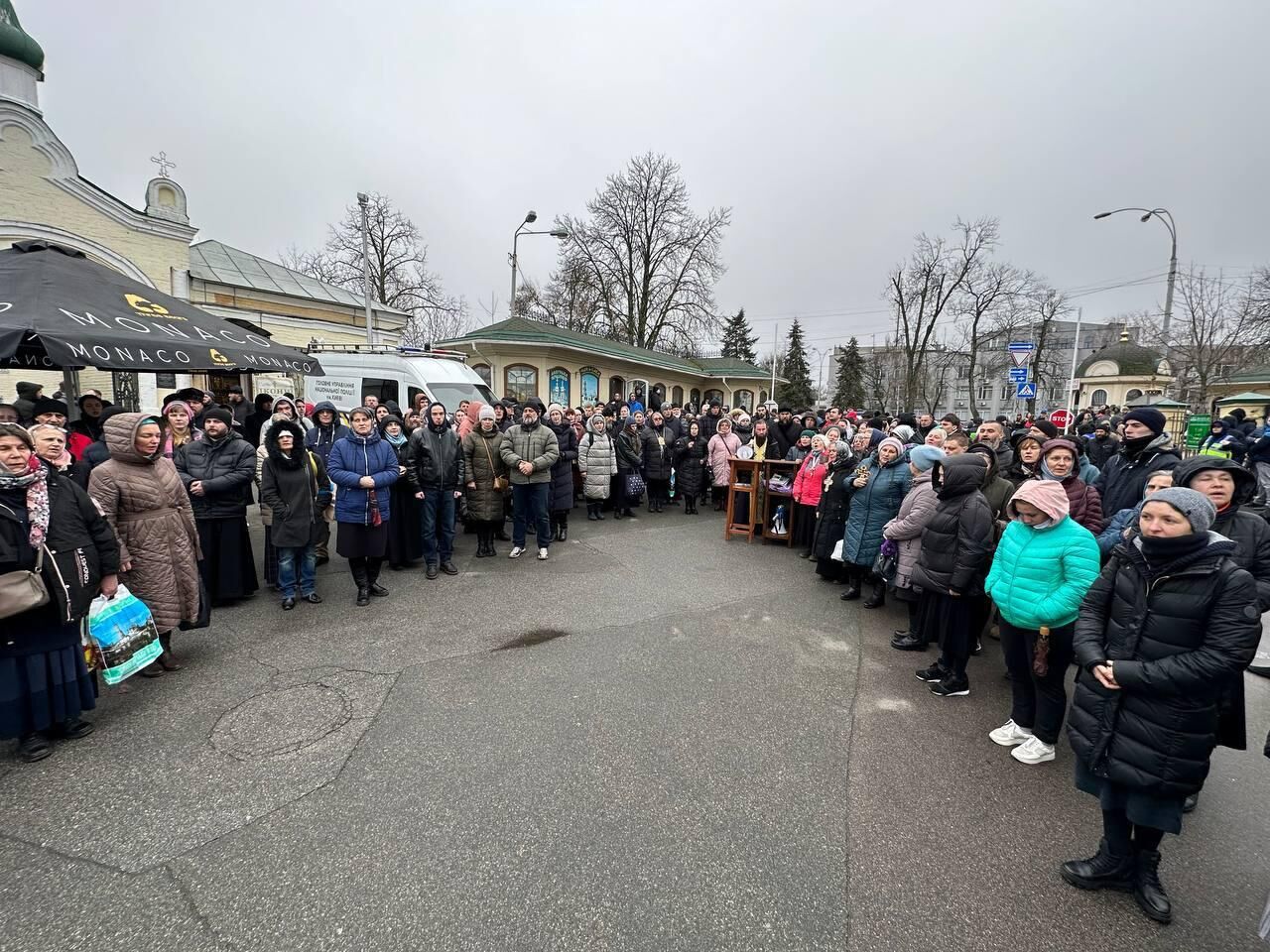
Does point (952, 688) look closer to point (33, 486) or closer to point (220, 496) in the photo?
point (33, 486)

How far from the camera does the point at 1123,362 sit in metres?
39.8

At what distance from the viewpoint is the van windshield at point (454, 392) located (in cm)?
1182

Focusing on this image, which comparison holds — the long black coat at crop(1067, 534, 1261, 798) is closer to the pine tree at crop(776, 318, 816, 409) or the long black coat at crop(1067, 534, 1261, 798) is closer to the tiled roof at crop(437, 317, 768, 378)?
the tiled roof at crop(437, 317, 768, 378)

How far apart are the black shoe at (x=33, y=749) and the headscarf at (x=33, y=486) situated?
117 cm

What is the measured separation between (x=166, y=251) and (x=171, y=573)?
1875 cm

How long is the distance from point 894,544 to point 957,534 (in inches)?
51.1

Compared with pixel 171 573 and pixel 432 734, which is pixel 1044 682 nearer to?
pixel 432 734

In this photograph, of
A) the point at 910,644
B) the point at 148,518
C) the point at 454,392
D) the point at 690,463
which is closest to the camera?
the point at 148,518

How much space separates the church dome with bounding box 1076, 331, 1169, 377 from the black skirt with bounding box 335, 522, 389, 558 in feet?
148

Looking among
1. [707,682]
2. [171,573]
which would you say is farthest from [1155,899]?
[171,573]

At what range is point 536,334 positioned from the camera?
67.9 ft

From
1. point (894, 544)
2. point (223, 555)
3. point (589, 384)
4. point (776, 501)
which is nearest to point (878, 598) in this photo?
point (894, 544)

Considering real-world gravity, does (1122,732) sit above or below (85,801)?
above

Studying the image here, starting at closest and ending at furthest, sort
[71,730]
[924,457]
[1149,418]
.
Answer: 1. [71,730]
2. [1149,418]
3. [924,457]
